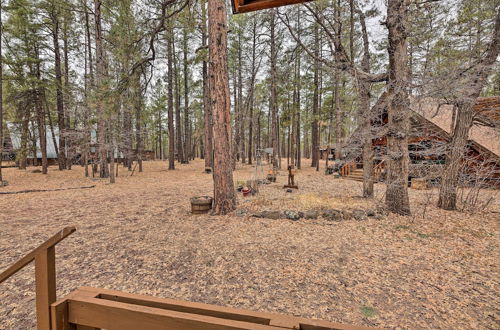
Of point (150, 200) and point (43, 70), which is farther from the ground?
point (43, 70)

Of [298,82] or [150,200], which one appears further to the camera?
[298,82]

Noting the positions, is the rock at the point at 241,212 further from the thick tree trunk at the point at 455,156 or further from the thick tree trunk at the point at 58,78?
the thick tree trunk at the point at 58,78

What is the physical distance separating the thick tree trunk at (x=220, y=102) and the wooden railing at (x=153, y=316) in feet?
15.4

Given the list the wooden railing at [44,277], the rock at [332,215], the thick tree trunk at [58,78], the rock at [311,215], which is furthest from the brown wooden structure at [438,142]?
the thick tree trunk at [58,78]

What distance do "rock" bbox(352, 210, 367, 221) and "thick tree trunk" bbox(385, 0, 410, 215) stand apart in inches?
43.8

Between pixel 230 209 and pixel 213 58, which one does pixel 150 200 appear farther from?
pixel 213 58

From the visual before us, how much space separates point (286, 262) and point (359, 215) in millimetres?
3135

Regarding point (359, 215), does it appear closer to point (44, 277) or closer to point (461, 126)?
point (461, 126)

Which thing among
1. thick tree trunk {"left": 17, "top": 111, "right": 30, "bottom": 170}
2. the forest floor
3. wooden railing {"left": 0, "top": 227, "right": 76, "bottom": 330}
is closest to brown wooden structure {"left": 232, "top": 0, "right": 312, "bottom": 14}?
wooden railing {"left": 0, "top": 227, "right": 76, "bottom": 330}

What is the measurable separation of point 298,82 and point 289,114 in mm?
2553

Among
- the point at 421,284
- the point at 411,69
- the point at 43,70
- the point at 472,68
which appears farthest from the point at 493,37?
the point at 43,70

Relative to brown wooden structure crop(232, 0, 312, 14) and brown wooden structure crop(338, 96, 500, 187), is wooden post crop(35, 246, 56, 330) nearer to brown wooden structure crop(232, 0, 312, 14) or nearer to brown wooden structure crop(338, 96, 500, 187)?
brown wooden structure crop(232, 0, 312, 14)

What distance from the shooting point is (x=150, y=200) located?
24.8ft

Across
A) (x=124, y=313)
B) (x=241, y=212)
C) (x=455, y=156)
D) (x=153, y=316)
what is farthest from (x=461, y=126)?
(x=124, y=313)
